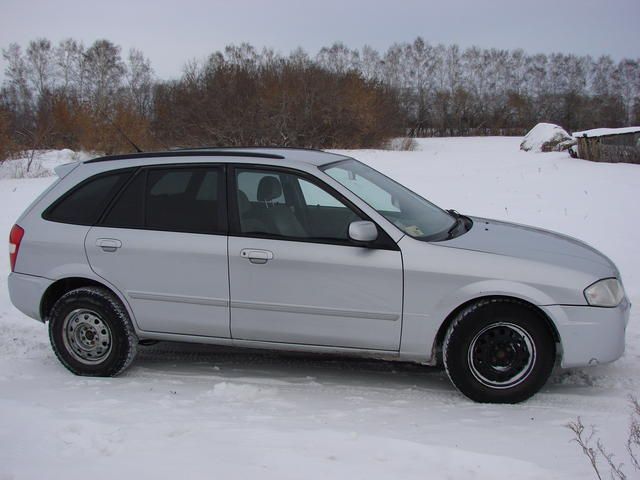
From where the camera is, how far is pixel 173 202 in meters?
4.86

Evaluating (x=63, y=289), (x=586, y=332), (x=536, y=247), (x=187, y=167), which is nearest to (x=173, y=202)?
(x=187, y=167)

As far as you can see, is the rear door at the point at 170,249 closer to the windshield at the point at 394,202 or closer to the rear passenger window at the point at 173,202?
the rear passenger window at the point at 173,202

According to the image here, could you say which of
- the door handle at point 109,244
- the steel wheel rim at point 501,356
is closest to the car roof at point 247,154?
the door handle at point 109,244

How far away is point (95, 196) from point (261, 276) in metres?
1.53

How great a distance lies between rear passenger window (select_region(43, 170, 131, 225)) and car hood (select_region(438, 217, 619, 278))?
2509 millimetres

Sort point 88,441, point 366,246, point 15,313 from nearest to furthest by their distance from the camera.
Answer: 1. point 88,441
2. point 366,246
3. point 15,313

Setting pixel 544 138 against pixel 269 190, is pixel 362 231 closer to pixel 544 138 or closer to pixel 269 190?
pixel 269 190

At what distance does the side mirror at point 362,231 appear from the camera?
4.25m

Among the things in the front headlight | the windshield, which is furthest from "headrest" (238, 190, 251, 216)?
the front headlight

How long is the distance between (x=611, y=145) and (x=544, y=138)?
851 cm

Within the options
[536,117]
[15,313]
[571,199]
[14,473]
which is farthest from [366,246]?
[536,117]

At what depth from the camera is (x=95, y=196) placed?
501cm

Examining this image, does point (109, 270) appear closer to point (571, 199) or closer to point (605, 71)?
point (571, 199)

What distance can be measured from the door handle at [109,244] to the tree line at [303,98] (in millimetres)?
5967
